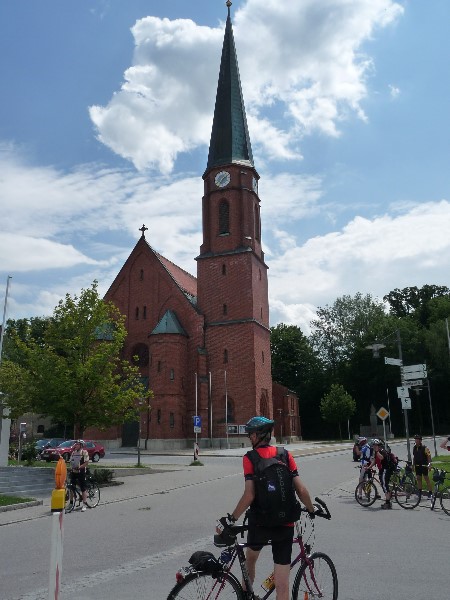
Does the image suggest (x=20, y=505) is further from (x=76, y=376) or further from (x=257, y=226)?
(x=257, y=226)

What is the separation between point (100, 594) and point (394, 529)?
18.9 ft

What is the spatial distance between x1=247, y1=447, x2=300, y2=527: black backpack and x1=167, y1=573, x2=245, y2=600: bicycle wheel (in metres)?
0.49

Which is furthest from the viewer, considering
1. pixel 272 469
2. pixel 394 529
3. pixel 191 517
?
pixel 191 517

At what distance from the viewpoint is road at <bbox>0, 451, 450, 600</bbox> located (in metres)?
6.05

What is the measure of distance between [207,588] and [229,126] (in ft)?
165

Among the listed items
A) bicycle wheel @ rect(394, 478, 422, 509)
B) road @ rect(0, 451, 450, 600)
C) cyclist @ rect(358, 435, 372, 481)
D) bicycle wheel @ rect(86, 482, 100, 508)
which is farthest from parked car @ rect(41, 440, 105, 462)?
bicycle wheel @ rect(394, 478, 422, 509)

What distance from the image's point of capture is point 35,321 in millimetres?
67500

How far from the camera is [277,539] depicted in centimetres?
424

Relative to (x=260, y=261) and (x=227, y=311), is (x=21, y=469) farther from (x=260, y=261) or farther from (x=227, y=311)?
(x=260, y=261)

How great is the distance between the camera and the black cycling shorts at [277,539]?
13.9 ft

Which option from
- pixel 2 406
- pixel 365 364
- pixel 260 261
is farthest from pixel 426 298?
pixel 2 406

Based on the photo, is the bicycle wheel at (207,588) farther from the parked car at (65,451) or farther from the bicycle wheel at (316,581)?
the parked car at (65,451)

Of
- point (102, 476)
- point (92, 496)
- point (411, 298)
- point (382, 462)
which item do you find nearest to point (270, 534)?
point (382, 462)

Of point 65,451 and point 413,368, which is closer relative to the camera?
point 413,368
